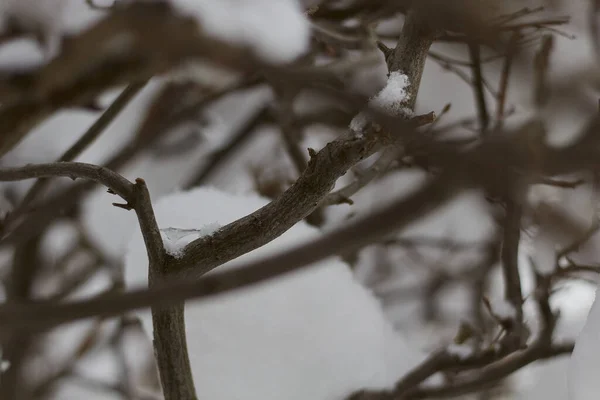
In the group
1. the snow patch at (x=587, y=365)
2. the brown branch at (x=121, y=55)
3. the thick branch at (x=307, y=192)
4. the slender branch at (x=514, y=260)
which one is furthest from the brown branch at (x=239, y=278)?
the slender branch at (x=514, y=260)

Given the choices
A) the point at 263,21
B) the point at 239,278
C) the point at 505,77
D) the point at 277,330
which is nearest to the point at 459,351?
the point at 277,330

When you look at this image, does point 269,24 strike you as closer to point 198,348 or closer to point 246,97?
point 198,348

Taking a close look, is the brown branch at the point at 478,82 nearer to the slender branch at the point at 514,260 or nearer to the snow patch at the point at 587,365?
the slender branch at the point at 514,260

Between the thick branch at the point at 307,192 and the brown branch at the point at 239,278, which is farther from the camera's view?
the thick branch at the point at 307,192

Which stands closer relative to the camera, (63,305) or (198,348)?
(63,305)

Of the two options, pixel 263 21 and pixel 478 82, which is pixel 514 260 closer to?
pixel 478 82

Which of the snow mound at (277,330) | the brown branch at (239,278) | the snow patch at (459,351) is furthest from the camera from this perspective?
the snow patch at (459,351)

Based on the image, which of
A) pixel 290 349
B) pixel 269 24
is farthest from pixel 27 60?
pixel 290 349

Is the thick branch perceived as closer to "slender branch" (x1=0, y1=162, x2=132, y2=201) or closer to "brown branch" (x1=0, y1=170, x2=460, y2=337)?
"slender branch" (x1=0, y1=162, x2=132, y2=201)

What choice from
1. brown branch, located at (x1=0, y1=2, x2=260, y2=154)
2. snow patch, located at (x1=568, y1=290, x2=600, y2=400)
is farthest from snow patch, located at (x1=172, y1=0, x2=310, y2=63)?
snow patch, located at (x1=568, y1=290, x2=600, y2=400)
